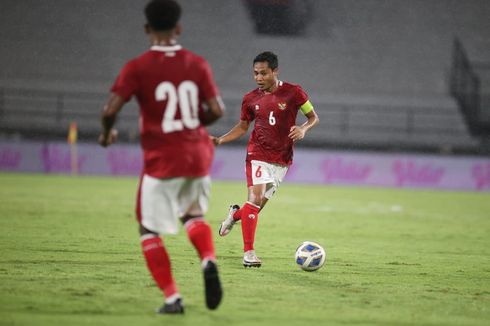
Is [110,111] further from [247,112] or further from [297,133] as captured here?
[247,112]

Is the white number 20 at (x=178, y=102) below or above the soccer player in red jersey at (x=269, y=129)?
above

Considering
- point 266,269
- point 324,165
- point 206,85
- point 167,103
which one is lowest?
point 324,165

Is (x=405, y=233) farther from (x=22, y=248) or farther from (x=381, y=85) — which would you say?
(x=381, y=85)

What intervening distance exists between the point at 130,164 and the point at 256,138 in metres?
17.8

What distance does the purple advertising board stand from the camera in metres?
26.2

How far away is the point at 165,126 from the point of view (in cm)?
580

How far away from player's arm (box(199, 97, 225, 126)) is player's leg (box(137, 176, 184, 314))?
54cm

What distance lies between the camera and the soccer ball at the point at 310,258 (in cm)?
836

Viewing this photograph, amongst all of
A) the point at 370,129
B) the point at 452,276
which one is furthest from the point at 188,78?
the point at 370,129

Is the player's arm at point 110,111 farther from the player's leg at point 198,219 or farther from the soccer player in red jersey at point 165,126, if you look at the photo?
the player's leg at point 198,219

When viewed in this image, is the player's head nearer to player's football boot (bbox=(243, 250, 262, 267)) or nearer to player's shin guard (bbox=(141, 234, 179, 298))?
player's football boot (bbox=(243, 250, 262, 267))

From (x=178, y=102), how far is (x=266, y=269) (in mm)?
3212

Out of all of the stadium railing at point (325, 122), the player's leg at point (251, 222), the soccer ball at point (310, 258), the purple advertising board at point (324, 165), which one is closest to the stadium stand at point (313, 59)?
the stadium railing at point (325, 122)

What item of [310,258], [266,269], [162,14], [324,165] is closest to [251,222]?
[266,269]
